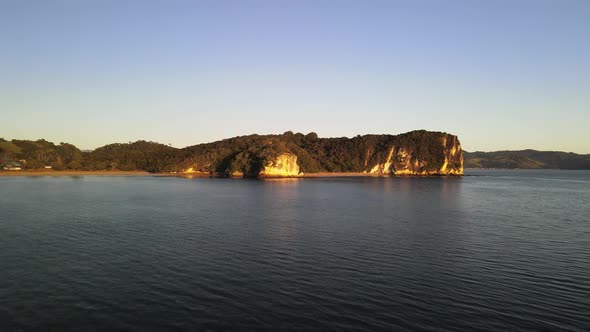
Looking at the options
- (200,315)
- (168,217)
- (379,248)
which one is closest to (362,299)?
(200,315)

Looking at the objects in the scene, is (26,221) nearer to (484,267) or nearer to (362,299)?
(362,299)

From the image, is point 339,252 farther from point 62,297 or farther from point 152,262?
point 62,297

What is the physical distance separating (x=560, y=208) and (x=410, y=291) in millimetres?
61990

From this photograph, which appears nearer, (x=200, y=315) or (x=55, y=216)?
(x=200, y=315)

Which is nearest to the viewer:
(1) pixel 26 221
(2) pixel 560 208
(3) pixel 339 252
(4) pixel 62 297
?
(4) pixel 62 297

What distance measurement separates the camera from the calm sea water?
1853 centimetres

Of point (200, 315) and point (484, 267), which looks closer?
point (200, 315)

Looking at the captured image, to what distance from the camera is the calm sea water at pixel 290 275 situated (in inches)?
730

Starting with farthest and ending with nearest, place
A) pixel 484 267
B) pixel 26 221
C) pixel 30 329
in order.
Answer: pixel 26 221 → pixel 484 267 → pixel 30 329

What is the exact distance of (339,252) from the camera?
107 ft

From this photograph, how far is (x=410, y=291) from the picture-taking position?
22641 mm

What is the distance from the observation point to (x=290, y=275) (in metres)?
26.0

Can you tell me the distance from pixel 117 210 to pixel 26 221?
13.9 meters

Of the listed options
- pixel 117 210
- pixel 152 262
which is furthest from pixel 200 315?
pixel 117 210
